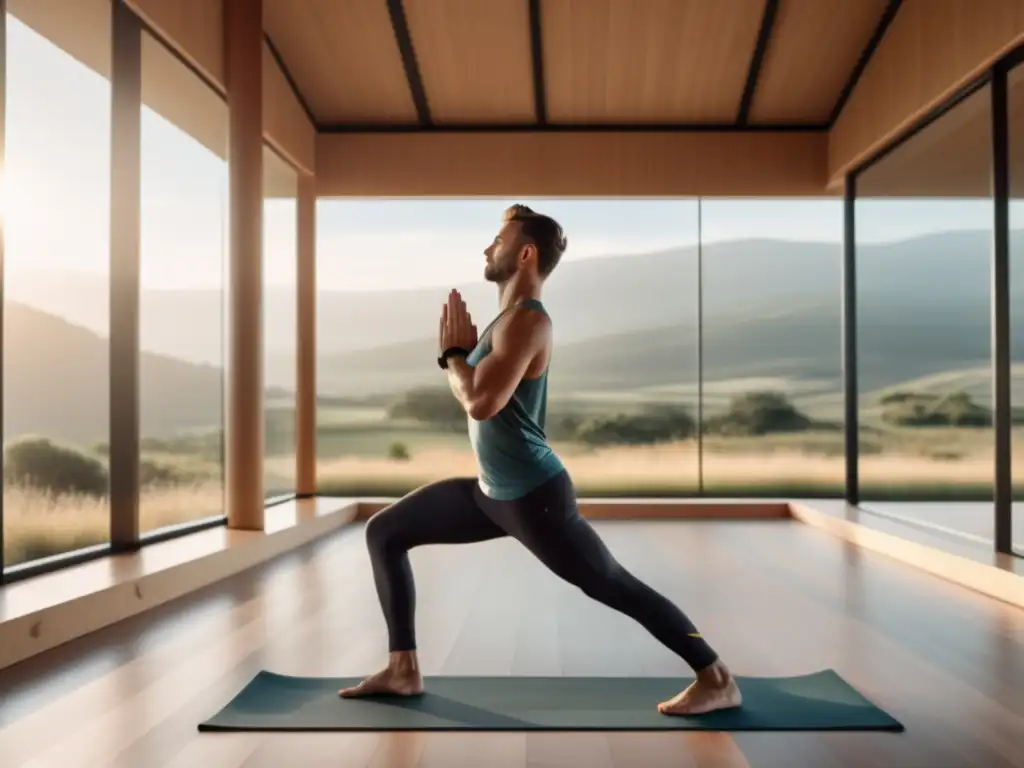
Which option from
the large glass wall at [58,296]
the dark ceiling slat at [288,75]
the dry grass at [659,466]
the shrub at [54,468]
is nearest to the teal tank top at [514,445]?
the large glass wall at [58,296]

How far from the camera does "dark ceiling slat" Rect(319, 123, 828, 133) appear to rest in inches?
317

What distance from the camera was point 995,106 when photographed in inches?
207

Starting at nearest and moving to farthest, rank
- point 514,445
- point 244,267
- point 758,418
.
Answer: point 514,445 → point 244,267 → point 758,418

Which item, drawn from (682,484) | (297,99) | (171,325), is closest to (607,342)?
(682,484)

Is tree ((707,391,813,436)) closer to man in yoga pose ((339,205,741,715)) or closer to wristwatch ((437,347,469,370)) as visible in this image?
man in yoga pose ((339,205,741,715))

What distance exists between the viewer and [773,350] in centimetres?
1367

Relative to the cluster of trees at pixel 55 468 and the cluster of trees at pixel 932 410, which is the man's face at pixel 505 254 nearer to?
Answer: the cluster of trees at pixel 55 468

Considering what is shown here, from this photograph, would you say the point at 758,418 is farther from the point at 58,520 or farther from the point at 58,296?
the point at 58,520

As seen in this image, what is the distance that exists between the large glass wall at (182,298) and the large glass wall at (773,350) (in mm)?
7548

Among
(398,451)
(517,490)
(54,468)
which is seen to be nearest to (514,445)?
(517,490)

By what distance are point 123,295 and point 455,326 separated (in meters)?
2.81

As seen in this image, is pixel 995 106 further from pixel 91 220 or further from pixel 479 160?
pixel 91 220

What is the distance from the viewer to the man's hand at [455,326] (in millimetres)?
2660

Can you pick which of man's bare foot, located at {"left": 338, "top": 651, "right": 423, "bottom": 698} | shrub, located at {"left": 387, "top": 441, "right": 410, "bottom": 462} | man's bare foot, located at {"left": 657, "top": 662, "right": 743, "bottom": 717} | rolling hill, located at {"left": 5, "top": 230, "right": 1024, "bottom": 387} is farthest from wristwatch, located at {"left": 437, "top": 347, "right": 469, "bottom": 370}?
shrub, located at {"left": 387, "top": 441, "right": 410, "bottom": 462}
